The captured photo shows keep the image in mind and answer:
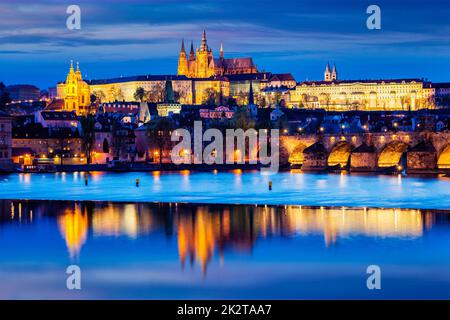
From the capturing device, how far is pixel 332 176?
Result: 40250mm

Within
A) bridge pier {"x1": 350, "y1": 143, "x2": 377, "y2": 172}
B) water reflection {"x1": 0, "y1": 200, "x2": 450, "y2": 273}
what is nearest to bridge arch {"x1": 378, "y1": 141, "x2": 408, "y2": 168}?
bridge pier {"x1": 350, "y1": 143, "x2": 377, "y2": 172}

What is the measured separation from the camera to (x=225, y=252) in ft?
58.0

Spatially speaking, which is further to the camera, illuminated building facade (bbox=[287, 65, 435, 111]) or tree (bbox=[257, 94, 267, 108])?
illuminated building facade (bbox=[287, 65, 435, 111])

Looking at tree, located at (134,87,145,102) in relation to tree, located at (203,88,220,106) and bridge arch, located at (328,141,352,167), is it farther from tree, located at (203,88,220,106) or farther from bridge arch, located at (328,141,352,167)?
bridge arch, located at (328,141,352,167)

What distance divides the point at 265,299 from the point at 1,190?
1917 cm

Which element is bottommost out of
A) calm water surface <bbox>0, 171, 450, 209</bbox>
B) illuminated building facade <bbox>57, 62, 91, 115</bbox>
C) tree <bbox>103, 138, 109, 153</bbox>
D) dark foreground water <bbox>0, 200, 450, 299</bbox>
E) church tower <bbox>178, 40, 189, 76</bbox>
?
dark foreground water <bbox>0, 200, 450, 299</bbox>

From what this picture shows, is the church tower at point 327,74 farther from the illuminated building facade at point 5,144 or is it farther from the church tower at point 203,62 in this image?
the illuminated building facade at point 5,144

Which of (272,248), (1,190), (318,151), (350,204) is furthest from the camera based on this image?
(318,151)

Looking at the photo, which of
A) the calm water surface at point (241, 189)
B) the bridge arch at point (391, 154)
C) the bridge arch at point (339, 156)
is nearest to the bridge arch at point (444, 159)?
the bridge arch at point (391, 154)

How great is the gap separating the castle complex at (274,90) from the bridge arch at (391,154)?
6195cm

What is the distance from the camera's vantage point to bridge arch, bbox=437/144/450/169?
1616 inches

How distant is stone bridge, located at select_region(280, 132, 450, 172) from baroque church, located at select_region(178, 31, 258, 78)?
82.1m
